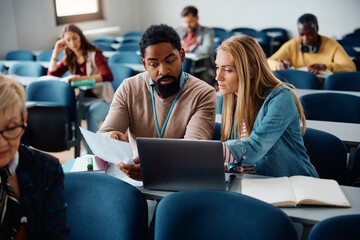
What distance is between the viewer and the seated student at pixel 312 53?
3.49m

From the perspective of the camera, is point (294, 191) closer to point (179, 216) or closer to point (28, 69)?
point (179, 216)

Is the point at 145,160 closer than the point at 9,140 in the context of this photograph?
No

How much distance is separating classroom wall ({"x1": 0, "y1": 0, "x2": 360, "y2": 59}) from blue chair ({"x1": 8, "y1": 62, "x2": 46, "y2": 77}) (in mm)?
1675

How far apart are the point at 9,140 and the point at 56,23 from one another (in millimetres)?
6035

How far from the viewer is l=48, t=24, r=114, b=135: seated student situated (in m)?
3.33

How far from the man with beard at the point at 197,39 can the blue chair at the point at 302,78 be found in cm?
160

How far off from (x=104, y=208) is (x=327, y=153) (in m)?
1.13

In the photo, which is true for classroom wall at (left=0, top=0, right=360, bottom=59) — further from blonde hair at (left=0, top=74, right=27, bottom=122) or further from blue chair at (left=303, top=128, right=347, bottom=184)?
blonde hair at (left=0, top=74, right=27, bottom=122)

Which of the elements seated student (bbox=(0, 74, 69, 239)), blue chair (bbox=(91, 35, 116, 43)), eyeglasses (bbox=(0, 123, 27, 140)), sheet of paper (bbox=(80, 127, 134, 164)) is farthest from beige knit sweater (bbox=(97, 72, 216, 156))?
blue chair (bbox=(91, 35, 116, 43))

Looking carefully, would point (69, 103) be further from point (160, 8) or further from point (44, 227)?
point (160, 8)

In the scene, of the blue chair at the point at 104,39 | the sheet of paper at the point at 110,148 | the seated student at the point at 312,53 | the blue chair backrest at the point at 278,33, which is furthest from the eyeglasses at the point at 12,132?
the blue chair backrest at the point at 278,33

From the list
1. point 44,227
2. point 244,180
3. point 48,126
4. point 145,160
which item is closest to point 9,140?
point 44,227

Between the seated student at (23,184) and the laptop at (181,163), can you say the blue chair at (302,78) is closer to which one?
the laptop at (181,163)

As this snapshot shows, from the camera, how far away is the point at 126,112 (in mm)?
1859
